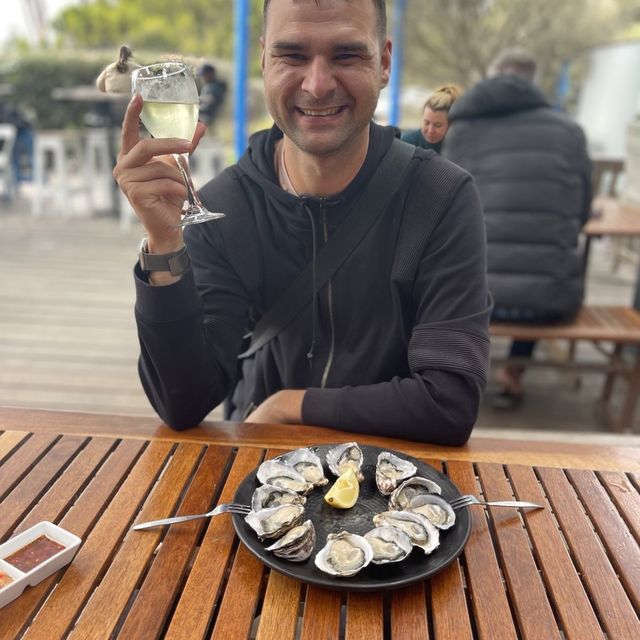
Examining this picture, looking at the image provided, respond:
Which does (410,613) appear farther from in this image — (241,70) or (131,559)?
(241,70)

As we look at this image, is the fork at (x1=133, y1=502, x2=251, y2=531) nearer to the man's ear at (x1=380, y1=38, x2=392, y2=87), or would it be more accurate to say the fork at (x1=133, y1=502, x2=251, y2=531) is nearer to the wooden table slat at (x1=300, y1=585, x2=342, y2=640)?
the wooden table slat at (x1=300, y1=585, x2=342, y2=640)

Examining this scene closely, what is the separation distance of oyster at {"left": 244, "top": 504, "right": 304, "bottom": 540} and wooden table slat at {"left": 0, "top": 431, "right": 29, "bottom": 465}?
55 cm

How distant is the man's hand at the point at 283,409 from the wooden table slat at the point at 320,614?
586 mm

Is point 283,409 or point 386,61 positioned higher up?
point 386,61

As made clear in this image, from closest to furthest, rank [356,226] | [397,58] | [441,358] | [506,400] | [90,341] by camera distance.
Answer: [441,358]
[356,226]
[506,400]
[90,341]
[397,58]

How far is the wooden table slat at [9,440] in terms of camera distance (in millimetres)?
1220

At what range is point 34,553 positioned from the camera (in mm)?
920

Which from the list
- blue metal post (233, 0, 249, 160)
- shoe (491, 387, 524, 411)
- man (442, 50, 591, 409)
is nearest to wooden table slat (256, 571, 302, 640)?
man (442, 50, 591, 409)

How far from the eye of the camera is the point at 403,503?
105 cm

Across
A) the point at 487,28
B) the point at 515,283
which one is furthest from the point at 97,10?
the point at 515,283

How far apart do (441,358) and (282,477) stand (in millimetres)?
500

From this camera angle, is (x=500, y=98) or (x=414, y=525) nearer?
(x=414, y=525)

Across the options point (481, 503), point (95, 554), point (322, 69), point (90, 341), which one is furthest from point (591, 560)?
point (90, 341)

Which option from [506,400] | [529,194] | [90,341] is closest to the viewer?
[529,194]
